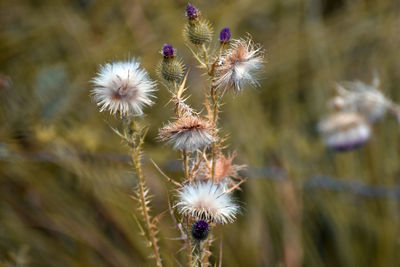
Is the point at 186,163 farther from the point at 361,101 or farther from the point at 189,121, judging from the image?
the point at 361,101

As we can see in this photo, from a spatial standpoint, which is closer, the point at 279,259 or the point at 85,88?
the point at 85,88

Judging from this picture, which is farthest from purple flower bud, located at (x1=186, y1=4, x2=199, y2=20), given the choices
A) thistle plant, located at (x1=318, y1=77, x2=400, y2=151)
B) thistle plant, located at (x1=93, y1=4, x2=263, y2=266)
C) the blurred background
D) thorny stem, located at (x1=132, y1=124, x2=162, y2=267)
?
thistle plant, located at (x1=318, y1=77, x2=400, y2=151)

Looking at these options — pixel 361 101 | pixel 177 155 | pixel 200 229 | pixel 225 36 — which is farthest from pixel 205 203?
pixel 177 155

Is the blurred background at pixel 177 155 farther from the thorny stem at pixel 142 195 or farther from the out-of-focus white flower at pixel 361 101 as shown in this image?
the thorny stem at pixel 142 195

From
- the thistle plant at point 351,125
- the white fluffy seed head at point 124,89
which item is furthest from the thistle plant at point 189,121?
the thistle plant at point 351,125

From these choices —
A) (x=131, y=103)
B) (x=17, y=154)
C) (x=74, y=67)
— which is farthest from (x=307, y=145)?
(x=131, y=103)

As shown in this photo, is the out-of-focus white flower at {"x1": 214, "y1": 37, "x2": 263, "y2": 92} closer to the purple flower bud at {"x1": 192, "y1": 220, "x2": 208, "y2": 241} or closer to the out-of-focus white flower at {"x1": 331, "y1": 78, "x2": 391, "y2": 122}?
the purple flower bud at {"x1": 192, "y1": 220, "x2": 208, "y2": 241}

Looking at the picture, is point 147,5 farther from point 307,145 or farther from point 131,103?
point 131,103
